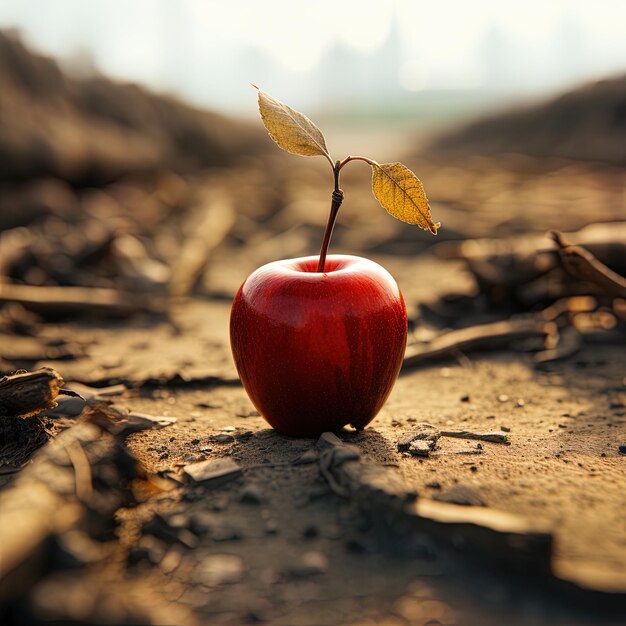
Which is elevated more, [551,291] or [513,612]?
[551,291]

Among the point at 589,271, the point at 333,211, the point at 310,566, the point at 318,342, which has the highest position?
the point at 333,211

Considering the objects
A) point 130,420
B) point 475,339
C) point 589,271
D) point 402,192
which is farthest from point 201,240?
point 402,192

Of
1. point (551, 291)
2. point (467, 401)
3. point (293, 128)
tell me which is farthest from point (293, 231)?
point (293, 128)

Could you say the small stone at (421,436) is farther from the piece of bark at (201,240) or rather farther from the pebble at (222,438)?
the piece of bark at (201,240)

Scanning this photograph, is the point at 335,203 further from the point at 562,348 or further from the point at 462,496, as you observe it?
the point at 562,348

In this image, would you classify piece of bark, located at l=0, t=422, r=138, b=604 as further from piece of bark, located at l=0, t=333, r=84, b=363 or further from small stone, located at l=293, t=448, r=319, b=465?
piece of bark, located at l=0, t=333, r=84, b=363

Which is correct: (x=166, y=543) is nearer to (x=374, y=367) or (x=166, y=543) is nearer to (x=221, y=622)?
(x=221, y=622)
